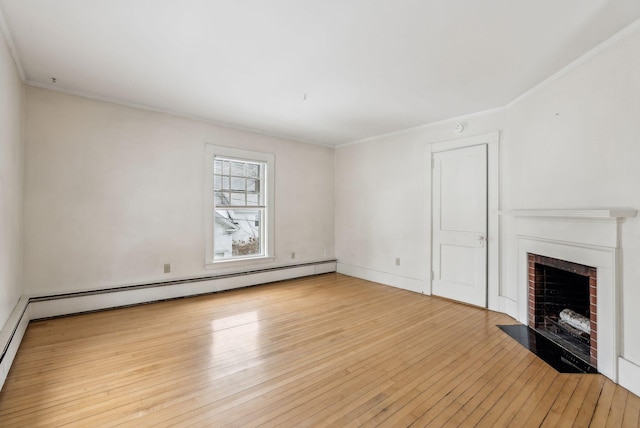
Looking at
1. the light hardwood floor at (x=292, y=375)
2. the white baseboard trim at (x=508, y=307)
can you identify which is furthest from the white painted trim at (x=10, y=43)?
the white baseboard trim at (x=508, y=307)

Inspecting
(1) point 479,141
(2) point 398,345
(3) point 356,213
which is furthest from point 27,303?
(1) point 479,141

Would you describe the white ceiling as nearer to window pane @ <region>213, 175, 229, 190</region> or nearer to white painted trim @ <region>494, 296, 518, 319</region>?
window pane @ <region>213, 175, 229, 190</region>


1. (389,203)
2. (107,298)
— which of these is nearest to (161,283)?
(107,298)

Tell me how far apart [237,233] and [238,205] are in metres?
0.47

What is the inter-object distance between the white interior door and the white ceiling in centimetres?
75

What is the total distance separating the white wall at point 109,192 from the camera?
3.36m

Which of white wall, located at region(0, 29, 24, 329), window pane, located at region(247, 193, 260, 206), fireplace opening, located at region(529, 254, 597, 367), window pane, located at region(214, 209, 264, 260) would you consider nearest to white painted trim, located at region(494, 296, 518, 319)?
fireplace opening, located at region(529, 254, 597, 367)

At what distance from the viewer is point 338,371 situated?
2361 mm

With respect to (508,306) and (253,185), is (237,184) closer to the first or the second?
(253,185)

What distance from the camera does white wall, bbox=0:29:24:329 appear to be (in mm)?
2342

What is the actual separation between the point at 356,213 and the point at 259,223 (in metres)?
1.82

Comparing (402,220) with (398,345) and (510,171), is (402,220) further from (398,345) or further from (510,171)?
(398,345)

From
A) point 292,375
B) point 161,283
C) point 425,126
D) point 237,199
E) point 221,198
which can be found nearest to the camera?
point 292,375

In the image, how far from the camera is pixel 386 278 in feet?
17.0
